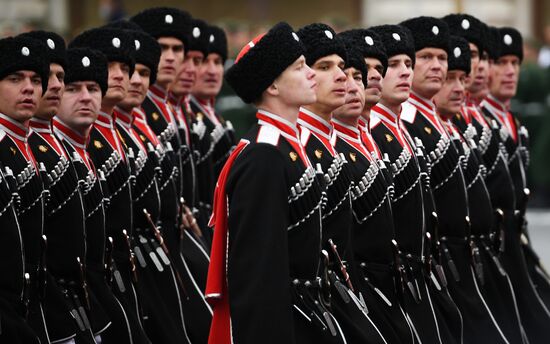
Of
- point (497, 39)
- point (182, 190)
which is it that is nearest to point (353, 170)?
point (182, 190)

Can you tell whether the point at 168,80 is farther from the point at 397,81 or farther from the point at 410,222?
the point at 410,222

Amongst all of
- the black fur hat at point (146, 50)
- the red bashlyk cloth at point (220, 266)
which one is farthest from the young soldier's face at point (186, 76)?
the red bashlyk cloth at point (220, 266)

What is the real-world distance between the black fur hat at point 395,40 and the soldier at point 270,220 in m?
2.14

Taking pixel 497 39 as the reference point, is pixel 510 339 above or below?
below

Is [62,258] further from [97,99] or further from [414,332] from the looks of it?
[414,332]

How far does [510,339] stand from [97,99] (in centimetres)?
314

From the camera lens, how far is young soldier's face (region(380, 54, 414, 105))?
33.9ft

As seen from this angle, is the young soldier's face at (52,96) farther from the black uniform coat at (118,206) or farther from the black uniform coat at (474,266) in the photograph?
the black uniform coat at (474,266)

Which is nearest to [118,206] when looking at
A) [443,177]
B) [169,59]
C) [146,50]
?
[146,50]

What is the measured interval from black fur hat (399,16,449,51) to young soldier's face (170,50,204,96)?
1947mm

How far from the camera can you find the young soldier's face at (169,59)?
12008mm

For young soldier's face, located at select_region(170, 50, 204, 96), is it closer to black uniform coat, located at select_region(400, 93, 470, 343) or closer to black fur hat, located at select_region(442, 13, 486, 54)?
black fur hat, located at select_region(442, 13, 486, 54)

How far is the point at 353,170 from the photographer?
9.38 m

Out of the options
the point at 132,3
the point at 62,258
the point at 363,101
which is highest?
the point at 363,101
